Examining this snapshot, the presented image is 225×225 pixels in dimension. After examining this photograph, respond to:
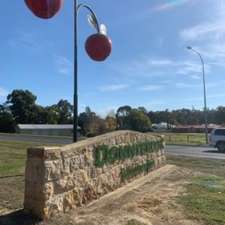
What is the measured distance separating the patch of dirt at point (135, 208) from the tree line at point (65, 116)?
47.8 metres

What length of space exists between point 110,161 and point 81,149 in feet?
5.03

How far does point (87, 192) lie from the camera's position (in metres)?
7.88

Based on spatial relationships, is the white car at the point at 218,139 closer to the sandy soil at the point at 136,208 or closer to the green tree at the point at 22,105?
the sandy soil at the point at 136,208

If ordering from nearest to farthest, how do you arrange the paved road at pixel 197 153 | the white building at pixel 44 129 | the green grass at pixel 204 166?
the green grass at pixel 204 166 → the paved road at pixel 197 153 → the white building at pixel 44 129

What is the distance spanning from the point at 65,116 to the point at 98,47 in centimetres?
10943

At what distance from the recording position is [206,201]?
8.54 metres

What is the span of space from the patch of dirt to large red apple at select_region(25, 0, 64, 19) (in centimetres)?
334

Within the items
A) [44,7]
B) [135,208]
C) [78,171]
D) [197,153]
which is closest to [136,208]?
[135,208]

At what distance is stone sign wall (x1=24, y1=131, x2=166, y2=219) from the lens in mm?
6574

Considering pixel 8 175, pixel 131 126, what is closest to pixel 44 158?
pixel 8 175

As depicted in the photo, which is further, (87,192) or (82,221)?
(87,192)

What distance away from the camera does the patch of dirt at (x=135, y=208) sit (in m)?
6.80

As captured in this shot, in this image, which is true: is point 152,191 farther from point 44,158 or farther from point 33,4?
point 33,4

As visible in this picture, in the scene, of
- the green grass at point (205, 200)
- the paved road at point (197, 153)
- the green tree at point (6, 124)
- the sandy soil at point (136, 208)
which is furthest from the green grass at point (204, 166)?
the green tree at point (6, 124)
